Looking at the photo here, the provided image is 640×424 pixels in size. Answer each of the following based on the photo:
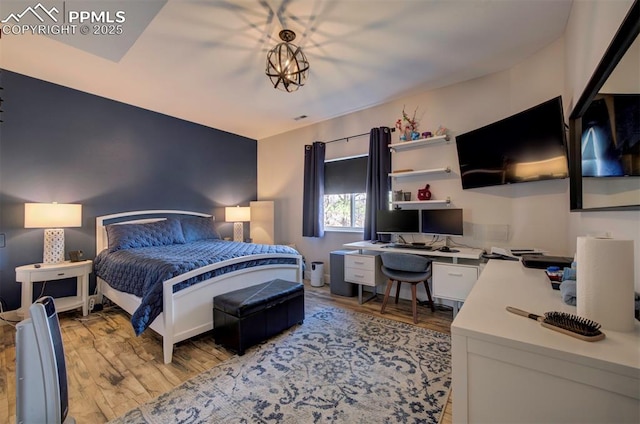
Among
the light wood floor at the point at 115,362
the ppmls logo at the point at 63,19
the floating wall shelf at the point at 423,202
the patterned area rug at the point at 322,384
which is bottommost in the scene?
the light wood floor at the point at 115,362

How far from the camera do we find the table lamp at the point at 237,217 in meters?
4.66

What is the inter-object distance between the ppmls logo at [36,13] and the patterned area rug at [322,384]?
9.63 ft

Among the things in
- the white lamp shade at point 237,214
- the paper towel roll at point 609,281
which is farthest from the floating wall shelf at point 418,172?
the white lamp shade at point 237,214

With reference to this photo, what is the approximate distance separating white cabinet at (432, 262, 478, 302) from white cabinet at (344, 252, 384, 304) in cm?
70

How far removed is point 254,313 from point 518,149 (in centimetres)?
271

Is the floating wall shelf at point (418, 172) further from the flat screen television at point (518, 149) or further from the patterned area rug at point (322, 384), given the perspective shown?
the patterned area rug at point (322, 384)

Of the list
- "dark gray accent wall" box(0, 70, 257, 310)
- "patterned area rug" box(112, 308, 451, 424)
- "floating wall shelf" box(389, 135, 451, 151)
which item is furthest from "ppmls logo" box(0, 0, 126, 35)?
"floating wall shelf" box(389, 135, 451, 151)

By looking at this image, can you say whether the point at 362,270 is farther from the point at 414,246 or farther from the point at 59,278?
the point at 59,278

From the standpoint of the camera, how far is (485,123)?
293 cm

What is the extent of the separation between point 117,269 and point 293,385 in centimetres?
212

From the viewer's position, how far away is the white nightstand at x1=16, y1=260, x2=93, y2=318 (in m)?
2.63

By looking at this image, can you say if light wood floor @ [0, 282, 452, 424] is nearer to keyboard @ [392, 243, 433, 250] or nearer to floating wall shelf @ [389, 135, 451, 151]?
keyboard @ [392, 243, 433, 250]

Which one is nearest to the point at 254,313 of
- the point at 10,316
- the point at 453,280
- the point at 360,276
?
the point at 360,276

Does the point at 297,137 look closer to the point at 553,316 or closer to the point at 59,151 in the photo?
the point at 59,151
